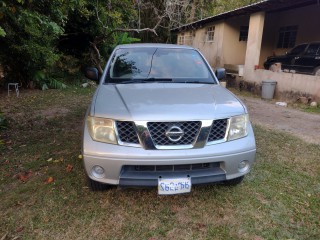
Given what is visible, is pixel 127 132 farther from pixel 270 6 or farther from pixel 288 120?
pixel 270 6

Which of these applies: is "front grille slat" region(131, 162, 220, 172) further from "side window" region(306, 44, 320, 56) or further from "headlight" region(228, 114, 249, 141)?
"side window" region(306, 44, 320, 56)

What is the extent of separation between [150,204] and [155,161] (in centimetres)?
76

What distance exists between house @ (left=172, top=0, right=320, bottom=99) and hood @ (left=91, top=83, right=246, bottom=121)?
7.57 metres

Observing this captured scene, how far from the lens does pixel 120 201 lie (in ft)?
9.96

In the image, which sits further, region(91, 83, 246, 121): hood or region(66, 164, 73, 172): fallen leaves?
region(66, 164, 73, 172): fallen leaves

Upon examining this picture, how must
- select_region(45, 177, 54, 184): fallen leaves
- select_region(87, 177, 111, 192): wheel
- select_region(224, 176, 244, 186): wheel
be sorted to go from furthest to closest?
select_region(45, 177, 54, 184): fallen leaves < select_region(224, 176, 244, 186): wheel < select_region(87, 177, 111, 192): wheel

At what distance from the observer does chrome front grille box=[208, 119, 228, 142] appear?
2668mm

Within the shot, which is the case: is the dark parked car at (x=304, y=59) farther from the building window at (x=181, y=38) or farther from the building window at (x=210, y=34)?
the building window at (x=181, y=38)

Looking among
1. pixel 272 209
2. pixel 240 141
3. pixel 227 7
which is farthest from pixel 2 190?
pixel 227 7

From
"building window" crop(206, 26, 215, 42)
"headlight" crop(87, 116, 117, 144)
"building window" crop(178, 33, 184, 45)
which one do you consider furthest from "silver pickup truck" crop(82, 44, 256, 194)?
"building window" crop(178, 33, 184, 45)

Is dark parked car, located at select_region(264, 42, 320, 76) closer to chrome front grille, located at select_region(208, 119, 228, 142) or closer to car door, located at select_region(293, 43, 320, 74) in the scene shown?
car door, located at select_region(293, 43, 320, 74)

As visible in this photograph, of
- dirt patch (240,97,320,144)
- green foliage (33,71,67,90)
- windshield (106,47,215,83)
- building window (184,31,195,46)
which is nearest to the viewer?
windshield (106,47,215,83)

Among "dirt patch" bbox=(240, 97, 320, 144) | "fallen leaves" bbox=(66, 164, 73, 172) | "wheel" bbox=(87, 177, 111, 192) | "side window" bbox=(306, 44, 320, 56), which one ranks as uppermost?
"side window" bbox=(306, 44, 320, 56)

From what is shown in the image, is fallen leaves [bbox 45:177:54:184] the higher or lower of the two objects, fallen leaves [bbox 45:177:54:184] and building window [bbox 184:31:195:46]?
the lower
